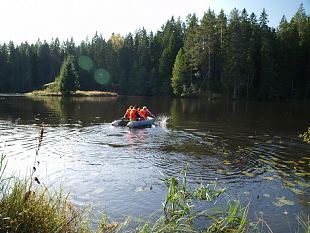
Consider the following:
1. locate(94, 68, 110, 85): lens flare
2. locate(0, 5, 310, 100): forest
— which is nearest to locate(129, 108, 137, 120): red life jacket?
locate(0, 5, 310, 100): forest

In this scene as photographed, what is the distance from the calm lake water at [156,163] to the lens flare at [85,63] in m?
86.9

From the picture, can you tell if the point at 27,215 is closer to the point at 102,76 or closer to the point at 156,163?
the point at 156,163

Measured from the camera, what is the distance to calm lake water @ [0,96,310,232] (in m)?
10.9

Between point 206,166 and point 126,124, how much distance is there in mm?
13179

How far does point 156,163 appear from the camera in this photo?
1595 centimetres

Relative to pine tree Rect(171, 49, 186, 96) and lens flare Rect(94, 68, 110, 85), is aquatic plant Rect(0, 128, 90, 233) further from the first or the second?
lens flare Rect(94, 68, 110, 85)

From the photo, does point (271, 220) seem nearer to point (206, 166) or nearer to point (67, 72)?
point (206, 166)

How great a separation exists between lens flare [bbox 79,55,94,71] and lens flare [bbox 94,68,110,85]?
3.09 m

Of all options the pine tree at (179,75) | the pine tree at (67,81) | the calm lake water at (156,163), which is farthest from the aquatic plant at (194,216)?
the pine tree at (67,81)

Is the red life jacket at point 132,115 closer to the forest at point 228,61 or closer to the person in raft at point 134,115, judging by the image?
the person in raft at point 134,115

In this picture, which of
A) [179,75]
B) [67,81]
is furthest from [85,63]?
[179,75]

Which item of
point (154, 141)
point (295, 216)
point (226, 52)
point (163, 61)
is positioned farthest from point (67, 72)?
point (295, 216)

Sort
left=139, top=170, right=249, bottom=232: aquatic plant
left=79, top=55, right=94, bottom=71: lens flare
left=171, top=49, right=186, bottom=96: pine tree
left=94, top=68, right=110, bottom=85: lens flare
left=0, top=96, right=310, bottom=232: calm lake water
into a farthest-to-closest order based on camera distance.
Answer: left=79, top=55, right=94, bottom=71: lens flare
left=94, top=68, right=110, bottom=85: lens flare
left=171, top=49, right=186, bottom=96: pine tree
left=0, top=96, right=310, bottom=232: calm lake water
left=139, top=170, right=249, bottom=232: aquatic plant

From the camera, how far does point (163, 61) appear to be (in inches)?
3575
